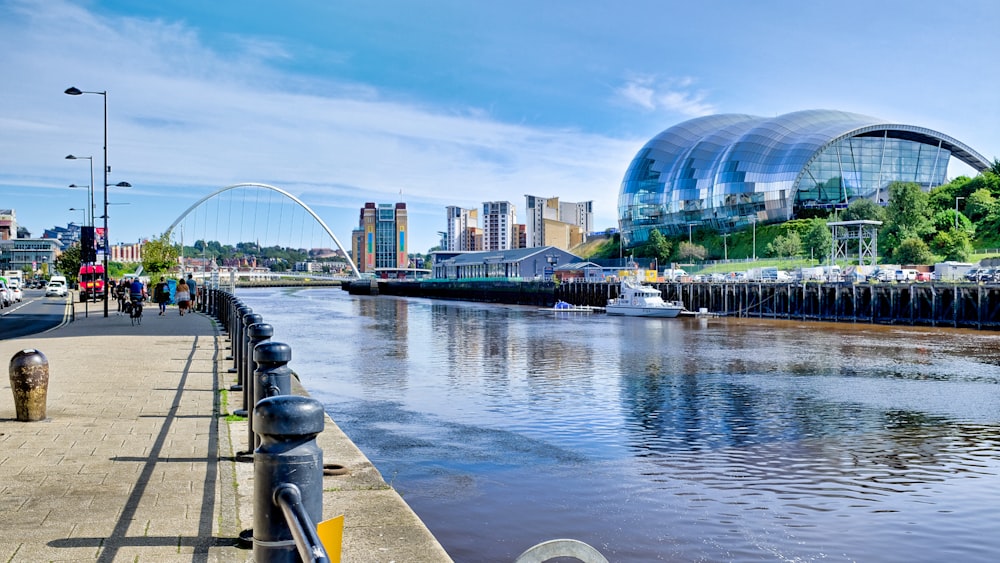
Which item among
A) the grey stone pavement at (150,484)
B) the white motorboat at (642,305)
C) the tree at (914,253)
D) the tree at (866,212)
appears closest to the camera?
the grey stone pavement at (150,484)

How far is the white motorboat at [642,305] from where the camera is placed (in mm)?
68312

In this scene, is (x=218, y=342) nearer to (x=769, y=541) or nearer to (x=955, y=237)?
(x=769, y=541)

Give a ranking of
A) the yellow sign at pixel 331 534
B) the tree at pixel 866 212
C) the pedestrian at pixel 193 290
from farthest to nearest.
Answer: the tree at pixel 866 212, the pedestrian at pixel 193 290, the yellow sign at pixel 331 534

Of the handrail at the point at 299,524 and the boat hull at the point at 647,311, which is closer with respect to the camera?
the handrail at the point at 299,524

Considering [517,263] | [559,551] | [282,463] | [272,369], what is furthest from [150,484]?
[517,263]

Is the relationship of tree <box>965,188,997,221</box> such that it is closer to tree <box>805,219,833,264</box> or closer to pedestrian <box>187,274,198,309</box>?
tree <box>805,219,833,264</box>

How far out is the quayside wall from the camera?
5162 centimetres

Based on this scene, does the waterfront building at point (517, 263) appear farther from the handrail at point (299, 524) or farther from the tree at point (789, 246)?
the handrail at point (299, 524)

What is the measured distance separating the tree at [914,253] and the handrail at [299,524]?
274ft

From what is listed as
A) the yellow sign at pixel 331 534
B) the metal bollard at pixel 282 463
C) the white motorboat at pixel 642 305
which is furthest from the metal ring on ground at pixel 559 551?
the white motorboat at pixel 642 305

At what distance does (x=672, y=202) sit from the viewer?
146 m

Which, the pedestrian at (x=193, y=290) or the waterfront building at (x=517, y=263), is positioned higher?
the waterfront building at (x=517, y=263)

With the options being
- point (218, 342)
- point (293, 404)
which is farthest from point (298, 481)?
point (218, 342)

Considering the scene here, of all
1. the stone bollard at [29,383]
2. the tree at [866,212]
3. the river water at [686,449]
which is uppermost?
→ the tree at [866,212]
